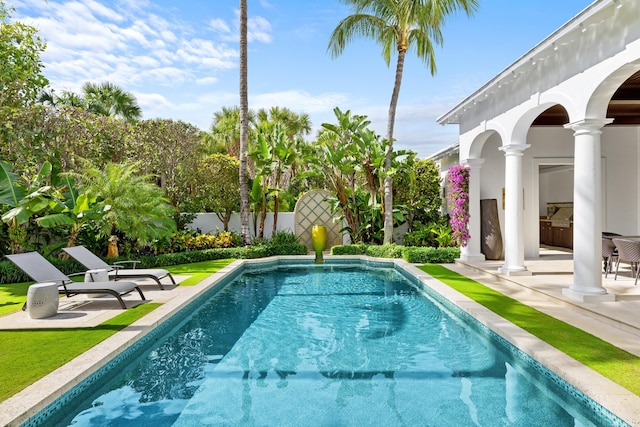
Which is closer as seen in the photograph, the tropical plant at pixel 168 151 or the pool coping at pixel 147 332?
the pool coping at pixel 147 332

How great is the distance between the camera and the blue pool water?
4.40m

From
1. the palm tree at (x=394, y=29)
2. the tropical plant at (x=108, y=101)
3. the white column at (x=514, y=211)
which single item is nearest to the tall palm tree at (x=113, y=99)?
the tropical plant at (x=108, y=101)

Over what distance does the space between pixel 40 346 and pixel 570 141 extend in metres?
15.5

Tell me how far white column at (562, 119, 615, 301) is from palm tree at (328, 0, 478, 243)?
8572mm

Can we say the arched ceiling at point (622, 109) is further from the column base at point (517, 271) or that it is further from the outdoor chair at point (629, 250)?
the column base at point (517, 271)

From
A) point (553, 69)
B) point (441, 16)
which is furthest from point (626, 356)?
point (441, 16)

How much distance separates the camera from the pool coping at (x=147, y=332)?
3911 millimetres

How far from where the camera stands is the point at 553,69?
8.57 m

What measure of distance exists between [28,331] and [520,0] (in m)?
18.2

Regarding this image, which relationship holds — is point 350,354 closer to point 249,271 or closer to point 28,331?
point 28,331

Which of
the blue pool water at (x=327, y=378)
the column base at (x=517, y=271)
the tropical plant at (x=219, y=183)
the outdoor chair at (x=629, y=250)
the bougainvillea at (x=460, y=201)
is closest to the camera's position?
the blue pool water at (x=327, y=378)

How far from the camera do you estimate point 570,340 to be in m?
5.89

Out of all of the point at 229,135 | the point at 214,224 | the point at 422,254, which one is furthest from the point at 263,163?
the point at 229,135

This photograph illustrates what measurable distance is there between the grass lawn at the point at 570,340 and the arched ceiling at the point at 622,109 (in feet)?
16.2
